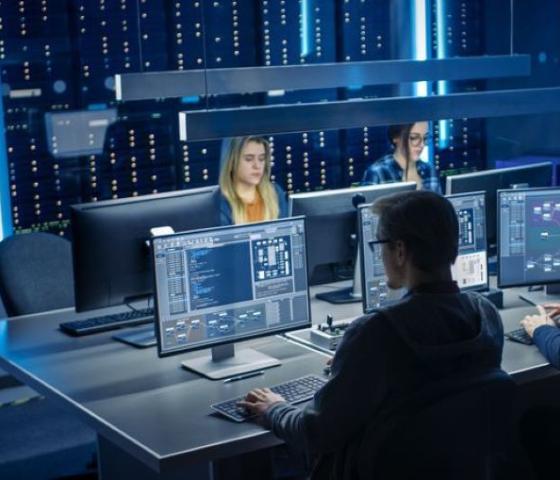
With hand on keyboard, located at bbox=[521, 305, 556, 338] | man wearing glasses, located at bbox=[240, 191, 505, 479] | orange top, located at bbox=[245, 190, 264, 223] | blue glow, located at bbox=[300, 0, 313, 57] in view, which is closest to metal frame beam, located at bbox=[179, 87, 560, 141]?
hand on keyboard, located at bbox=[521, 305, 556, 338]

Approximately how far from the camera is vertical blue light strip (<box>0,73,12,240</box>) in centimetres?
528

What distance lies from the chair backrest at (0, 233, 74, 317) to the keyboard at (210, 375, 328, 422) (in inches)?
67.9

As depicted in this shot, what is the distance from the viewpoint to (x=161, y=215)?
3684 millimetres

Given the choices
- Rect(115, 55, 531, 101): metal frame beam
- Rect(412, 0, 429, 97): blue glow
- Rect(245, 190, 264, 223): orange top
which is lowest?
Rect(245, 190, 264, 223): orange top

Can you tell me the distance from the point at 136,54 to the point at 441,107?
6.69 ft

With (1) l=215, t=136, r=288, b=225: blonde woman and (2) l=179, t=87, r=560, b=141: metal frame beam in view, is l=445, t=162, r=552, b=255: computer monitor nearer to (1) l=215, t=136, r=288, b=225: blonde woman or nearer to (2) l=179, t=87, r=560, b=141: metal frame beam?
(2) l=179, t=87, r=560, b=141: metal frame beam

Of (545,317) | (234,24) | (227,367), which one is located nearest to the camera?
(227,367)

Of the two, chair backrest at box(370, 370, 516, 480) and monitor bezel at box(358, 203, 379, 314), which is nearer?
chair backrest at box(370, 370, 516, 480)

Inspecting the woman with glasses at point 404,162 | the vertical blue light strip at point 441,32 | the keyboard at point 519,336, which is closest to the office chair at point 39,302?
the keyboard at point 519,336

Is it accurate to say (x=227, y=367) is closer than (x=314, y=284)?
Yes

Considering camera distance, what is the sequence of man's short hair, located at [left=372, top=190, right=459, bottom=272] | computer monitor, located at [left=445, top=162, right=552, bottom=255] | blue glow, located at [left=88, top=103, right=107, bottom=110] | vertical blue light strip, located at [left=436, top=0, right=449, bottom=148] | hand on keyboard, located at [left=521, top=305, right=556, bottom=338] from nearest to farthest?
man's short hair, located at [left=372, top=190, right=459, bottom=272] < hand on keyboard, located at [left=521, top=305, right=556, bottom=338] < computer monitor, located at [left=445, top=162, right=552, bottom=255] < blue glow, located at [left=88, top=103, right=107, bottom=110] < vertical blue light strip, located at [left=436, top=0, right=449, bottom=148]

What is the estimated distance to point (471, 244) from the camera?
387 centimetres

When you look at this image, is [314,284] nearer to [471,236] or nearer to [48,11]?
[471,236]

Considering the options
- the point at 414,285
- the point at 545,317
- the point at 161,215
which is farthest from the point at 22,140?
the point at 414,285
